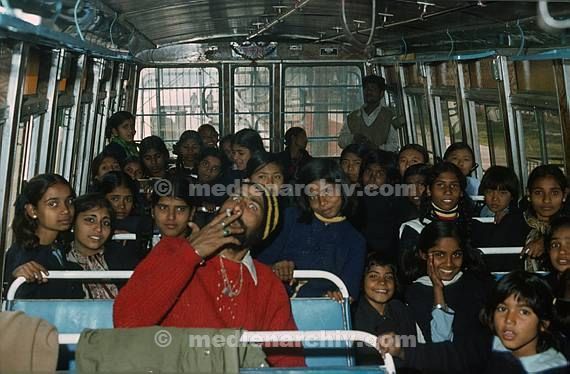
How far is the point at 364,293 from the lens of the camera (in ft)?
15.9

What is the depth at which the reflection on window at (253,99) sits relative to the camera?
46.7 ft

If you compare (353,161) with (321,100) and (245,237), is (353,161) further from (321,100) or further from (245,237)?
(321,100)

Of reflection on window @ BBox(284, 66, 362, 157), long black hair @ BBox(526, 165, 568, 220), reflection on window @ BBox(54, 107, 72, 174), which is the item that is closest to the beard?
long black hair @ BBox(526, 165, 568, 220)

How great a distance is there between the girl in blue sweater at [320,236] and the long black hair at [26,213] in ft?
3.90

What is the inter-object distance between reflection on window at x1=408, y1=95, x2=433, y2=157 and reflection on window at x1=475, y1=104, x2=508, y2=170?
1765 millimetres

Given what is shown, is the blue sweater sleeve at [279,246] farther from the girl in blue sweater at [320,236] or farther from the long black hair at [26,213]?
the long black hair at [26,213]

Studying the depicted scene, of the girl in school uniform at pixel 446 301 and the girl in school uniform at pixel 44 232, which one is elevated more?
the girl in school uniform at pixel 44 232

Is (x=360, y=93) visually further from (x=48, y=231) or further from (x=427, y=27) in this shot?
(x=48, y=231)

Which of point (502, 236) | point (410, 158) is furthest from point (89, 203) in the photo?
point (410, 158)

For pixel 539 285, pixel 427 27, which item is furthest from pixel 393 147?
pixel 539 285

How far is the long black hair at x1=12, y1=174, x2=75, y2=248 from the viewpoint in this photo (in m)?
4.92

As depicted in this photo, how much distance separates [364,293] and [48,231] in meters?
1.69

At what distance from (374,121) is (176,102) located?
135 inches

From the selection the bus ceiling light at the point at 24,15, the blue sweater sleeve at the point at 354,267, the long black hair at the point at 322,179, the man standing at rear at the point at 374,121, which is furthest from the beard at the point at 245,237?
the man standing at rear at the point at 374,121
